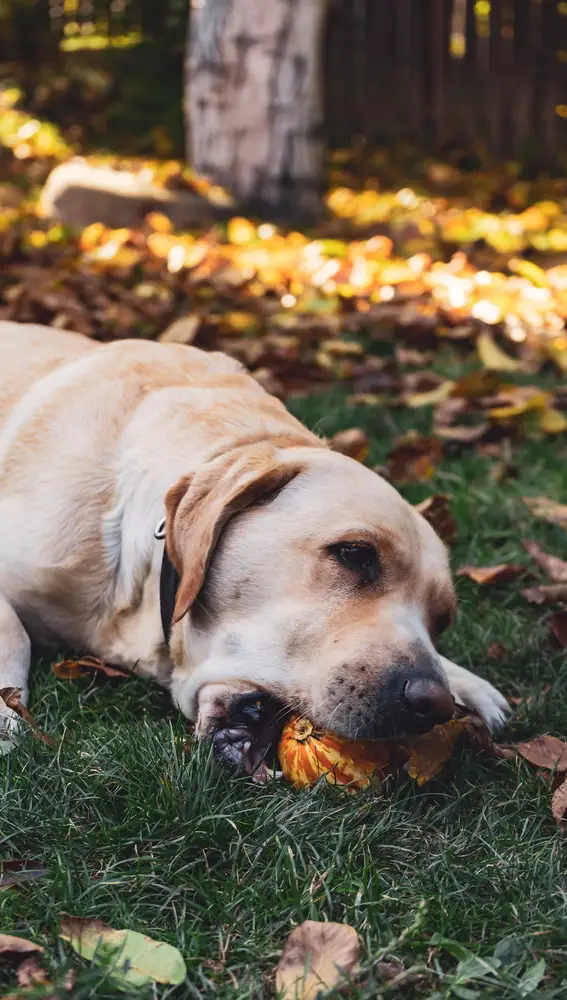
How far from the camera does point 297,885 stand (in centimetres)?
218

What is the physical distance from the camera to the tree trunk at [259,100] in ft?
28.9

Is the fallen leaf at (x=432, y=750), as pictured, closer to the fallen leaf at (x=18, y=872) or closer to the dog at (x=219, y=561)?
the dog at (x=219, y=561)

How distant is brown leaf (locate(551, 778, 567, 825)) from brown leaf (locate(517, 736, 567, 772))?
100 millimetres

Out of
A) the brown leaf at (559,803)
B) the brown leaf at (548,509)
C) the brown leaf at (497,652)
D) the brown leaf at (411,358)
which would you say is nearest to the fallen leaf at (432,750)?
the brown leaf at (559,803)

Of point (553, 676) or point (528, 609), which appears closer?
point (553, 676)

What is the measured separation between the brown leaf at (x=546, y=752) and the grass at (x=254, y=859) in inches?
1.7

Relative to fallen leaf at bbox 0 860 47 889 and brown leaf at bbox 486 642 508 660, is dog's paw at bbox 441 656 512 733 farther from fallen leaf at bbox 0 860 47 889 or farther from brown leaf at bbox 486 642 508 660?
fallen leaf at bbox 0 860 47 889

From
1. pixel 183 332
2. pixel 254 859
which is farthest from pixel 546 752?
pixel 183 332

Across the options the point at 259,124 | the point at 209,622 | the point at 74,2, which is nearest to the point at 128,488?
the point at 209,622

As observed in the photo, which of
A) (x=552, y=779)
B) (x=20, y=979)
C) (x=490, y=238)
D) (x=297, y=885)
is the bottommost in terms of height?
(x=490, y=238)

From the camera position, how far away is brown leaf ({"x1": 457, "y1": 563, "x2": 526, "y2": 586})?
379 centimetres

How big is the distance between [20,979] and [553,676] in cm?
192

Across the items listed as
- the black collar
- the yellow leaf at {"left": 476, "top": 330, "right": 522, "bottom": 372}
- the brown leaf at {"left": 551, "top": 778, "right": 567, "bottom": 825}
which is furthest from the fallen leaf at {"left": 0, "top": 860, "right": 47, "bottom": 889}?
the yellow leaf at {"left": 476, "top": 330, "right": 522, "bottom": 372}

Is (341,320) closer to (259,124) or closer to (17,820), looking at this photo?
(259,124)
